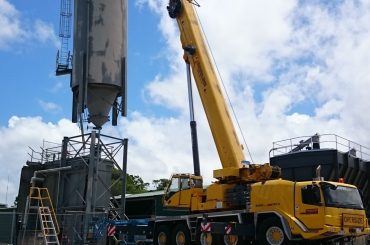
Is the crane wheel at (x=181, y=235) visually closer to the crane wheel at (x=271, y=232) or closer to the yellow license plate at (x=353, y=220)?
the crane wheel at (x=271, y=232)

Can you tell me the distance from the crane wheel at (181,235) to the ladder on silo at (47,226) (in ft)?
24.1

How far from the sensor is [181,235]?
19.3 m

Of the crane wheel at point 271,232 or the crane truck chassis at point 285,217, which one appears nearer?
the crane truck chassis at point 285,217

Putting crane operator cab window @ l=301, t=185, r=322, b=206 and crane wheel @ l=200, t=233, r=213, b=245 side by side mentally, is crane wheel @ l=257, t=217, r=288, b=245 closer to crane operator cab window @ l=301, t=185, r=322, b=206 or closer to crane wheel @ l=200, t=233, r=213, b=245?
crane operator cab window @ l=301, t=185, r=322, b=206

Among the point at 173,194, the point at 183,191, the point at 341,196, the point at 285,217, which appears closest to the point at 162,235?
the point at 173,194

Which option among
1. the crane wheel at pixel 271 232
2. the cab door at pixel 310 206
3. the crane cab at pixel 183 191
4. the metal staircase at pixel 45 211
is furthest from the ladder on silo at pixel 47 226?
the cab door at pixel 310 206

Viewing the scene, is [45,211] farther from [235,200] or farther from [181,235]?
[235,200]

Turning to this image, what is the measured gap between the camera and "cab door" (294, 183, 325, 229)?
15.4 metres

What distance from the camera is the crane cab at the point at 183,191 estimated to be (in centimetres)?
1977

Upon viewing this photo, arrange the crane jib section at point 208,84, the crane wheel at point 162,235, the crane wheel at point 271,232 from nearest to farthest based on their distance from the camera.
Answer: the crane wheel at point 271,232 < the crane jib section at point 208,84 < the crane wheel at point 162,235

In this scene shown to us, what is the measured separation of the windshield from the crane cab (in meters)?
5.47

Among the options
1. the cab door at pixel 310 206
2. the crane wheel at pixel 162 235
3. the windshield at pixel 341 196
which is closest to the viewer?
the cab door at pixel 310 206

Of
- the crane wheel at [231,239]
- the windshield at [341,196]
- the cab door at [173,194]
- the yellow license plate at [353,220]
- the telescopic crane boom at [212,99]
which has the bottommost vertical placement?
the crane wheel at [231,239]

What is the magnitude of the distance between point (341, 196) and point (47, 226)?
613 inches
